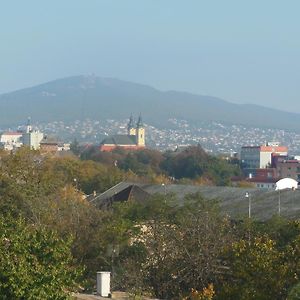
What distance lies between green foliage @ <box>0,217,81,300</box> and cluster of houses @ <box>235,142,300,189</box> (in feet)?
167

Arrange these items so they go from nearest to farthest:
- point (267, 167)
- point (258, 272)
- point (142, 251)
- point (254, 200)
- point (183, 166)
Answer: point (258, 272) → point (142, 251) → point (254, 200) → point (183, 166) → point (267, 167)

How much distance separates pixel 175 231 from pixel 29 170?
16587 millimetres

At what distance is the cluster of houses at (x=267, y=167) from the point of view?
93969 mm

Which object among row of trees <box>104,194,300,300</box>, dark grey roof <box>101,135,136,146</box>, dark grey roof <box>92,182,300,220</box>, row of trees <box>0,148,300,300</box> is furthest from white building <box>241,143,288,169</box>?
row of trees <box>104,194,300,300</box>

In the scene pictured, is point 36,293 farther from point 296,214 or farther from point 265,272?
point 296,214

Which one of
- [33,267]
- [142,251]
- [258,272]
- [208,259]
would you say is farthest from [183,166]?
[33,267]

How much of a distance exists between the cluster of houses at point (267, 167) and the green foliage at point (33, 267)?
51.0 meters

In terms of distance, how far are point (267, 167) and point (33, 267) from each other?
109139 millimetres

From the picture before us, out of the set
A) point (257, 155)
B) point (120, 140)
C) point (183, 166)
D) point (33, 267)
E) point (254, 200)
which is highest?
point (120, 140)

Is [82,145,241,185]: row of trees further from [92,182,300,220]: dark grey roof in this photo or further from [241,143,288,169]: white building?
[241,143,288,169]: white building

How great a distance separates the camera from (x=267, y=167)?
410ft

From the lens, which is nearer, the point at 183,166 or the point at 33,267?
the point at 33,267

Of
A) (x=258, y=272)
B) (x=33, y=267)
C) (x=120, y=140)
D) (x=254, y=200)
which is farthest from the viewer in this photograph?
(x=120, y=140)

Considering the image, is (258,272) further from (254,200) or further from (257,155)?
A: (257,155)
